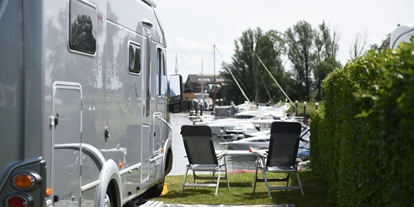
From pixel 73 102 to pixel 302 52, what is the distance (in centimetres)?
7106

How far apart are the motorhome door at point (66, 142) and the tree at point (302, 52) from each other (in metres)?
70.2

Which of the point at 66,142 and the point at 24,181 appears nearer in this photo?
the point at 24,181

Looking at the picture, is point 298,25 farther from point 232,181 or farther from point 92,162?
point 92,162

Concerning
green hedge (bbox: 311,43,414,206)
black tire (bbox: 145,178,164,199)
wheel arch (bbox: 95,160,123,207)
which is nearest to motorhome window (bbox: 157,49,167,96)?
black tire (bbox: 145,178,164,199)

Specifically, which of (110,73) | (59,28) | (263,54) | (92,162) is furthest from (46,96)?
(263,54)

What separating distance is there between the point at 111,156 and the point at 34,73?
7.32ft

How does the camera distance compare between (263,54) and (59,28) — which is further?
(263,54)

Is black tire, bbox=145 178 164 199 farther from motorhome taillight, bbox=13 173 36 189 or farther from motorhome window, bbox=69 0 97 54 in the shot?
motorhome taillight, bbox=13 173 36 189

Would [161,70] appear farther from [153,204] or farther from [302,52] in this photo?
[302,52]

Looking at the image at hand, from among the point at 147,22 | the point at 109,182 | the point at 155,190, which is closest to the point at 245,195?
the point at 155,190

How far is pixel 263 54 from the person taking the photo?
283ft

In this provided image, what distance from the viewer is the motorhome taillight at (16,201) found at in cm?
531

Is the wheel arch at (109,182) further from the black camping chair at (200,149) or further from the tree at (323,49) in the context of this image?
the tree at (323,49)

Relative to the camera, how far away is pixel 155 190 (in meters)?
10.9
